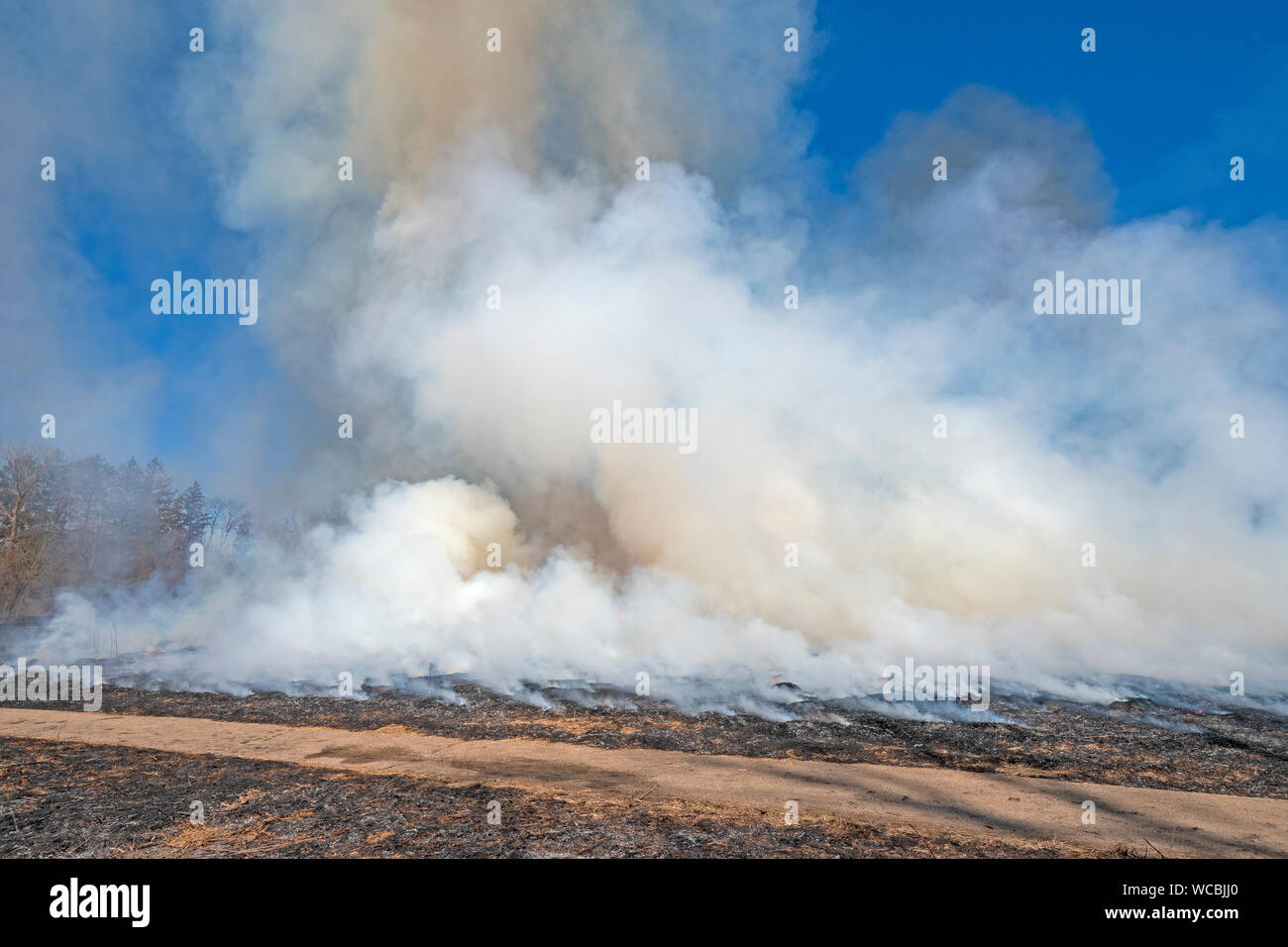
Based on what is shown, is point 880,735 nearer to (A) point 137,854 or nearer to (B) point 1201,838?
(B) point 1201,838

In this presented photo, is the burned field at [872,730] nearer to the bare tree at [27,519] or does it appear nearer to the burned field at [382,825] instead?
the burned field at [382,825]

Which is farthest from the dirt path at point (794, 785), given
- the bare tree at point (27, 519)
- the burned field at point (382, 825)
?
the bare tree at point (27, 519)

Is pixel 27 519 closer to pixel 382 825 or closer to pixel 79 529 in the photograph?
pixel 79 529

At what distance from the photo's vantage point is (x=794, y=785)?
13297 mm

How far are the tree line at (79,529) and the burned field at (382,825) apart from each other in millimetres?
41385

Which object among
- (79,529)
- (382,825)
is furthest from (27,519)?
(382,825)

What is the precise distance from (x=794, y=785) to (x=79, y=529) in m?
64.6

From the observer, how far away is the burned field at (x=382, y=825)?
9.70m

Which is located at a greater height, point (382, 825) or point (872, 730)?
point (382, 825)

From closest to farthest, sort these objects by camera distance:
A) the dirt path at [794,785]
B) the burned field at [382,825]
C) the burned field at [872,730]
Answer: the burned field at [382,825] → the dirt path at [794,785] → the burned field at [872,730]

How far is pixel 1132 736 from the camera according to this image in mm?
17375

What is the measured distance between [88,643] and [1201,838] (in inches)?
1811

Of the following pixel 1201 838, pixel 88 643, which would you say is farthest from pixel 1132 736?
pixel 88 643

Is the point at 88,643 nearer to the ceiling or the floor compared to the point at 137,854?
nearer to the floor
